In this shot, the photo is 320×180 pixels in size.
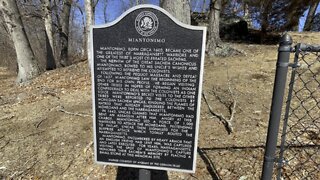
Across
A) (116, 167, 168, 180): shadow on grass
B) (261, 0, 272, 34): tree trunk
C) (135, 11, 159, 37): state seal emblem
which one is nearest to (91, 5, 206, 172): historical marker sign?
(135, 11, 159, 37): state seal emblem

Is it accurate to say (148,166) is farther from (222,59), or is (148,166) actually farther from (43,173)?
(222,59)

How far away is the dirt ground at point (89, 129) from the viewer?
3572mm

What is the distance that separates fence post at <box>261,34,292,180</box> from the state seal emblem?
3.24ft

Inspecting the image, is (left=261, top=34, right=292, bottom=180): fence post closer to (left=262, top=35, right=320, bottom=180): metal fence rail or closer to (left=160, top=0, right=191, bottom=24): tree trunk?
(left=262, top=35, right=320, bottom=180): metal fence rail

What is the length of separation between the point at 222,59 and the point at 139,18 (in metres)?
5.82

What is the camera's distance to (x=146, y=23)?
222cm

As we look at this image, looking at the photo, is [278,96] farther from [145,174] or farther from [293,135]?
[293,135]

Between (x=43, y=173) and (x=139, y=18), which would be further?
(x=43, y=173)

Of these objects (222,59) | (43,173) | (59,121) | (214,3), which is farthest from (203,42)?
(214,3)

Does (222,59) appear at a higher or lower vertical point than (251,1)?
lower

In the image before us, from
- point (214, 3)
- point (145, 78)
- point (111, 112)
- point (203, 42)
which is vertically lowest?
point (111, 112)

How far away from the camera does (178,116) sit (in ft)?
7.68

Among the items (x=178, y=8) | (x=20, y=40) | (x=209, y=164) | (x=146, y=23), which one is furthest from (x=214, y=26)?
(x=146, y=23)

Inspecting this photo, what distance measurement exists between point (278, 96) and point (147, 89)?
41.8 inches
